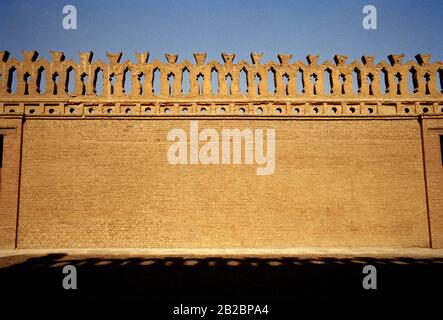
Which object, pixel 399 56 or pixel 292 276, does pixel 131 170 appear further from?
pixel 399 56

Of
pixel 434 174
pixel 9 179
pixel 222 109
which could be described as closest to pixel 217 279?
pixel 222 109

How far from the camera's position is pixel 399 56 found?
11.3 metres

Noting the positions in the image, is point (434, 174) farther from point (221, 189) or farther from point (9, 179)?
point (9, 179)

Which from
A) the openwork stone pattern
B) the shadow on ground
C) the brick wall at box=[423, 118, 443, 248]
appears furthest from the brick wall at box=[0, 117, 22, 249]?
the brick wall at box=[423, 118, 443, 248]

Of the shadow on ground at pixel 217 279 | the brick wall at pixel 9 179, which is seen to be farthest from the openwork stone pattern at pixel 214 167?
the shadow on ground at pixel 217 279

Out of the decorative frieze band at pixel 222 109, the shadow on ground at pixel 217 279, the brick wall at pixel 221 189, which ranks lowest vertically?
the shadow on ground at pixel 217 279

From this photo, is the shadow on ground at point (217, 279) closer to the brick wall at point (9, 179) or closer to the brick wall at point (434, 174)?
the brick wall at point (9, 179)

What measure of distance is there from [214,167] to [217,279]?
4640 millimetres

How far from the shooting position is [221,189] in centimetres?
1028

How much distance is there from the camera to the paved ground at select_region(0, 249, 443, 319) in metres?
4.96

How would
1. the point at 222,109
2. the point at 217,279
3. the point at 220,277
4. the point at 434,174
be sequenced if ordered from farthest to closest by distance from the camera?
the point at 222,109 → the point at 434,174 → the point at 220,277 → the point at 217,279

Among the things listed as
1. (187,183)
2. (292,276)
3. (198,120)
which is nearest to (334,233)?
(292,276)

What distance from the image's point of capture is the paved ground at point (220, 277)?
4.96 meters

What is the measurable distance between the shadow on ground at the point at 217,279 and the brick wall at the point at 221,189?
4.96 ft
